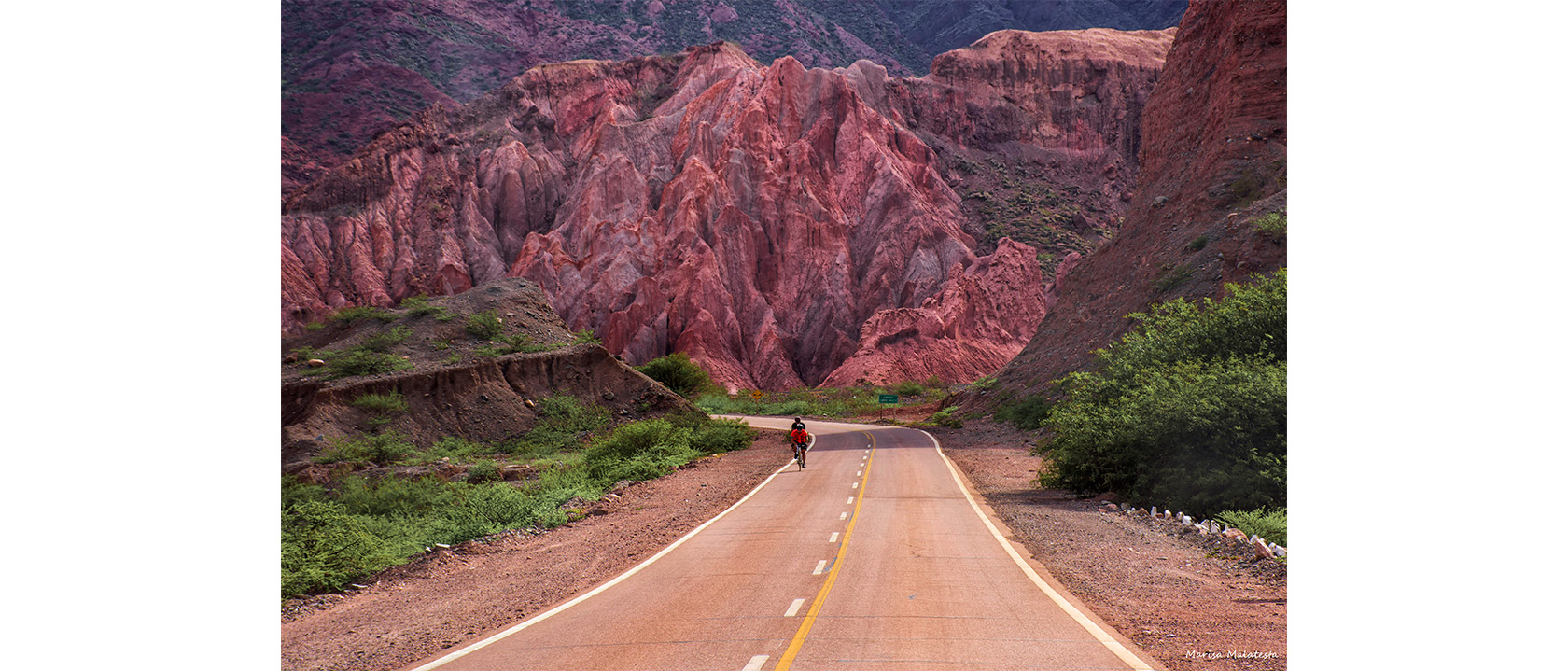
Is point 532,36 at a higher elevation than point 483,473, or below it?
higher

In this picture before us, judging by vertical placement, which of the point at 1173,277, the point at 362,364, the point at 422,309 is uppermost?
the point at 1173,277

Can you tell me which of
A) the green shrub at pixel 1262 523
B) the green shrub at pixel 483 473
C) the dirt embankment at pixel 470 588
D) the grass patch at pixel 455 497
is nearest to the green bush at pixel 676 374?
the grass patch at pixel 455 497

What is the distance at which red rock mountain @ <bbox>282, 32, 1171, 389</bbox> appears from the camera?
236 feet

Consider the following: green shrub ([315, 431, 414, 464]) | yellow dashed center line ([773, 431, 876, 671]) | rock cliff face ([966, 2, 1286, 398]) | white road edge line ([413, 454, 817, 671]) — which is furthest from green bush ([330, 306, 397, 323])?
rock cliff face ([966, 2, 1286, 398])

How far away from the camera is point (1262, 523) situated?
1294cm

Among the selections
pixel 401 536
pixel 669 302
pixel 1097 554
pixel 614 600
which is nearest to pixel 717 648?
pixel 614 600

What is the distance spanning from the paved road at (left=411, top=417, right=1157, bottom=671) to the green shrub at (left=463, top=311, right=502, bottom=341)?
24.2 m

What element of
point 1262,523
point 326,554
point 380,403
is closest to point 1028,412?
point 1262,523

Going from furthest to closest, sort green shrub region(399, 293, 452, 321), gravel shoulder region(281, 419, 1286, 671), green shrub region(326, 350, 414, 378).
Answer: green shrub region(399, 293, 452, 321) < green shrub region(326, 350, 414, 378) < gravel shoulder region(281, 419, 1286, 671)

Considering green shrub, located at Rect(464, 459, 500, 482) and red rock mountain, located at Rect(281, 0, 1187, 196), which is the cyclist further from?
red rock mountain, located at Rect(281, 0, 1187, 196)

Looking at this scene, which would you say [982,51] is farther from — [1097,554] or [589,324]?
[1097,554]

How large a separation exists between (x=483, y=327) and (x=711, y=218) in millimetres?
41497

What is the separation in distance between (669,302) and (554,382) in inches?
1407

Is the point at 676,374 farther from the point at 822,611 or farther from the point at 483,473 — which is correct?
the point at 822,611
